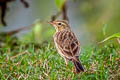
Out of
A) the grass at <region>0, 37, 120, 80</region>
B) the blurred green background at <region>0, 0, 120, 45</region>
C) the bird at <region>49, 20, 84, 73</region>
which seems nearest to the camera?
the grass at <region>0, 37, 120, 80</region>

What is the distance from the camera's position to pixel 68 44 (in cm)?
1001

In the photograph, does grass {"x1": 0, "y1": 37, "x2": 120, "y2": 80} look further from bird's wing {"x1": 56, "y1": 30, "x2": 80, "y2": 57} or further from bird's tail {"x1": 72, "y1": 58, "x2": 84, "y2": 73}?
bird's wing {"x1": 56, "y1": 30, "x2": 80, "y2": 57}

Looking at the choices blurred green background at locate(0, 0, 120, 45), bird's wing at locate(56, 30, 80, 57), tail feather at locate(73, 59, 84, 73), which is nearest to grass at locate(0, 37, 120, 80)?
tail feather at locate(73, 59, 84, 73)

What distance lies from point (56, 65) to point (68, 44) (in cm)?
44

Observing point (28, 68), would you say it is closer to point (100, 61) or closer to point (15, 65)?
point (15, 65)

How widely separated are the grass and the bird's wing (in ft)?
0.78

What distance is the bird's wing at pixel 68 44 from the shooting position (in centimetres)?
975

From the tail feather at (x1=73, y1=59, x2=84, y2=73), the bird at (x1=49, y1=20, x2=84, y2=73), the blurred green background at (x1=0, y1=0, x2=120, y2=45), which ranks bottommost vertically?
the tail feather at (x1=73, y1=59, x2=84, y2=73)

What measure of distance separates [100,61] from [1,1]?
184 inches

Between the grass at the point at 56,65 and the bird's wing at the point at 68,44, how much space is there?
9.4 inches

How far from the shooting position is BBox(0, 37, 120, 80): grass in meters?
9.34

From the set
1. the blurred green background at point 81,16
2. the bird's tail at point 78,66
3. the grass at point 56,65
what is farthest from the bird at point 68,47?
the blurred green background at point 81,16

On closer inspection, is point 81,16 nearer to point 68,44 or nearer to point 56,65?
point 68,44

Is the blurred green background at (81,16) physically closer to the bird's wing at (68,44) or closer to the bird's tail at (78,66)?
the bird's wing at (68,44)
